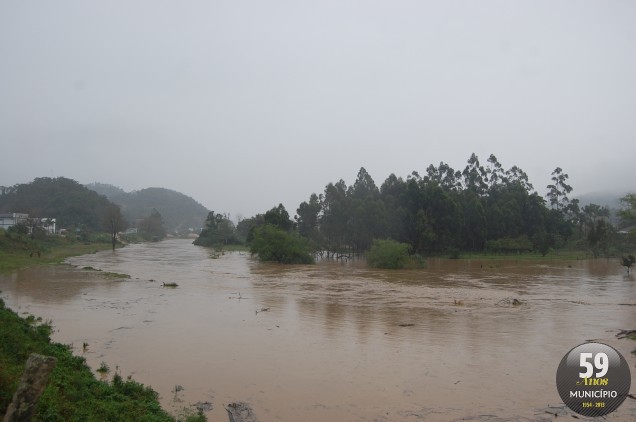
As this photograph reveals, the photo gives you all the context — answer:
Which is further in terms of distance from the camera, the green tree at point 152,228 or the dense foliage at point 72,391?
the green tree at point 152,228

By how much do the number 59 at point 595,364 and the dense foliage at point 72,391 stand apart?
585cm

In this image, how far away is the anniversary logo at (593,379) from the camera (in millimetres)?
A: 6152

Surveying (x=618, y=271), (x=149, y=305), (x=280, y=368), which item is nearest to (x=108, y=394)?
(x=280, y=368)

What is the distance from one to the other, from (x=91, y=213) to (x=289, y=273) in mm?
73285

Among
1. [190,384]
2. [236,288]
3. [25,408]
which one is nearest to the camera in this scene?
[25,408]

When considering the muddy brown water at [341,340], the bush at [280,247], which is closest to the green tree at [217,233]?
the bush at [280,247]

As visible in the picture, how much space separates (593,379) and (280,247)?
3884 cm

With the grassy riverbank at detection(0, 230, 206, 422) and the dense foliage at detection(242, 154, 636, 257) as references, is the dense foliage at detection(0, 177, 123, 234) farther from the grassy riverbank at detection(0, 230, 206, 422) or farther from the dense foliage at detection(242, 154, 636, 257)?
the grassy riverbank at detection(0, 230, 206, 422)

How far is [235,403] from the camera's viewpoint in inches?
300

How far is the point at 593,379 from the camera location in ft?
21.0

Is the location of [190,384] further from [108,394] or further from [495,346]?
[495,346]

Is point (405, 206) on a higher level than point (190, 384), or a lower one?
higher

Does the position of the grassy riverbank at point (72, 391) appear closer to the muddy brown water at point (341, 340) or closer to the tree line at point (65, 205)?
the muddy brown water at point (341, 340)

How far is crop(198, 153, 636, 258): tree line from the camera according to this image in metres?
50.9
